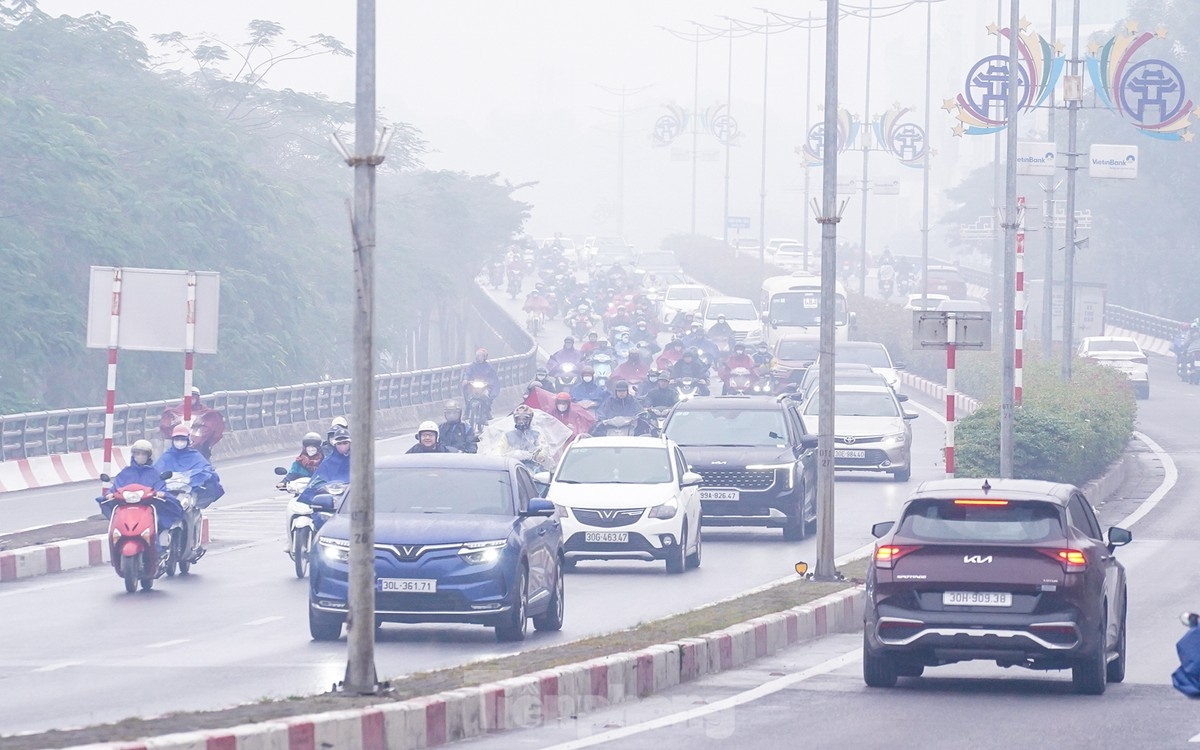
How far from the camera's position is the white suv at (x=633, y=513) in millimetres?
21625

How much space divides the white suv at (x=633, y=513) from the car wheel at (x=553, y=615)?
4.10 metres

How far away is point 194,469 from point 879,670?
10044mm

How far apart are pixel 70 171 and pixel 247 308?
21.3ft

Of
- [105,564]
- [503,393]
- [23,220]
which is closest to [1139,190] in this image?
[503,393]

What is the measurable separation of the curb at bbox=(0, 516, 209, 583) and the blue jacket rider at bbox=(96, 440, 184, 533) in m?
1.44

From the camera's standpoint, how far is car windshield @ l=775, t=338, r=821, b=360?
49.8m

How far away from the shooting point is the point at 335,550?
51.6 feet

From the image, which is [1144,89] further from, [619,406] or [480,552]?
[480,552]

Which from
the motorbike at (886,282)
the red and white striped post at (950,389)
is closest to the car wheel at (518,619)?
the red and white striped post at (950,389)

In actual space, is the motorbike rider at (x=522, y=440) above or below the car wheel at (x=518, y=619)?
above

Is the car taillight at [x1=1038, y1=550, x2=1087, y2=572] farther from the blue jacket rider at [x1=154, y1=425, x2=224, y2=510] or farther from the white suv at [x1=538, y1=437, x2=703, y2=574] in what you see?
the blue jacket rider at [x1=154, y1=425, x2=224, y2=510]

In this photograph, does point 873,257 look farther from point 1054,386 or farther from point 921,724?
point 921,724

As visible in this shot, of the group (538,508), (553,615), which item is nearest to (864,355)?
(553,615)

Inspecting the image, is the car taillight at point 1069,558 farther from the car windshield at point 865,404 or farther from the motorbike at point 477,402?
the motorbike at point 477,402
